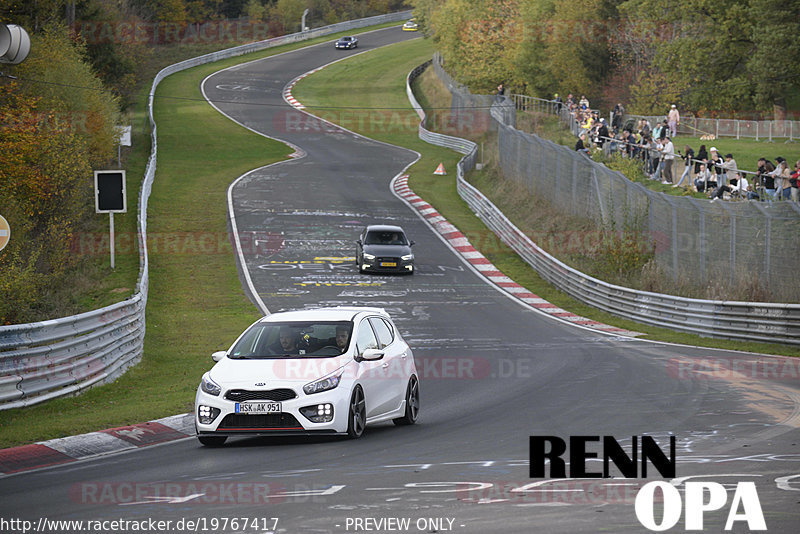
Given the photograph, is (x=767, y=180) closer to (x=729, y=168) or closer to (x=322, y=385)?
(x=729, y=168)

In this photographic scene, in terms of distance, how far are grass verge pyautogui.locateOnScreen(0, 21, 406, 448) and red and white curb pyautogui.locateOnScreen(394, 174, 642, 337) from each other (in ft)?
28.2

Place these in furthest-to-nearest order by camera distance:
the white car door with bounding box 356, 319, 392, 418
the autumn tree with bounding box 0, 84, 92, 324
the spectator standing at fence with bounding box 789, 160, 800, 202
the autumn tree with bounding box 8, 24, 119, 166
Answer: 1. the autumn tree with bounding box 8, 24, 119, 166
2. the autumn tree with bounding box 0, 84, 92, 324
3. the spectator standing at fence with bounding box 789, 160, 800, 202
4. the white car door with bounding box 356, 319, 392, 418

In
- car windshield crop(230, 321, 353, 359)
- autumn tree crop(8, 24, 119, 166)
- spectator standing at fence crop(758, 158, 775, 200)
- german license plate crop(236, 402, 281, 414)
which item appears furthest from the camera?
autumn tree crop(8, 24, 119, 166)

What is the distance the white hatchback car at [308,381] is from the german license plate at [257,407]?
11mm

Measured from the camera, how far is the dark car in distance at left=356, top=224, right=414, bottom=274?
1409 inches

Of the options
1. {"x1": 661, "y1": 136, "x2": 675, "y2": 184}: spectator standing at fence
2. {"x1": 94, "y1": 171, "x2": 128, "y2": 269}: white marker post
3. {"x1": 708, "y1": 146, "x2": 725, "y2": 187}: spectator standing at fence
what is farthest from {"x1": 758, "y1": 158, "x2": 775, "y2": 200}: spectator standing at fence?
{"x1": 94, "y1": 171, "x2": 128, "y2": 269}: white marker post

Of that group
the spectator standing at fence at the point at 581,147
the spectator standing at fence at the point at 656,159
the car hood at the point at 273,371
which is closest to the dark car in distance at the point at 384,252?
the spectator standing at fence at the point at 656,159

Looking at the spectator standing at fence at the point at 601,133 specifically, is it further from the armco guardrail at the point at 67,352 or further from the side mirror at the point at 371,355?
the side mirror at the point at 371,355

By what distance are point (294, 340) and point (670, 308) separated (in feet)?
54.5

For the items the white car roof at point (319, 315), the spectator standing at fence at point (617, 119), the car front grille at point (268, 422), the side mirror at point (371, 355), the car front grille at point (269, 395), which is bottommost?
the car front grille at point (268, 422)

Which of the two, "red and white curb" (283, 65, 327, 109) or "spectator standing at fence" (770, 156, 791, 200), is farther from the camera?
"red and white curb" (283, 65, 327, 109)

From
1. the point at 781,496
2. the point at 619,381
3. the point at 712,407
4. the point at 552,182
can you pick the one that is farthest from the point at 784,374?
the point at 552,182

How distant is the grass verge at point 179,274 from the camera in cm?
1454

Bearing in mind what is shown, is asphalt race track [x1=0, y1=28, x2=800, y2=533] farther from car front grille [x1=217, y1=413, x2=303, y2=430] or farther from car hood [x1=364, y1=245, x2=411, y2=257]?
car hood [x1=364, y1=245, x2=411, y2=257]
